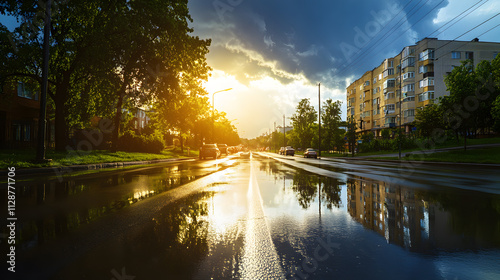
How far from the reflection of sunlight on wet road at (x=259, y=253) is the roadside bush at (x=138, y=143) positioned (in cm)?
3405

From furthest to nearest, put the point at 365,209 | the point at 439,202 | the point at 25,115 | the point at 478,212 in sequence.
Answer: the point at 25,115 < the point at 439,202 < the point at 365,209 < the point at 478,212

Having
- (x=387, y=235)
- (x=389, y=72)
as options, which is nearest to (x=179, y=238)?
(x=387, y=235)

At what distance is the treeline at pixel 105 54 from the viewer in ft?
64.4

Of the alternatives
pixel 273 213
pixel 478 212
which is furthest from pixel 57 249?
pixel 478 212

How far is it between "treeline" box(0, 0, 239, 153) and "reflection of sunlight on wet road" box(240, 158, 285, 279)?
18090mm

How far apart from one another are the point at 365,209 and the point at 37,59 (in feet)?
75.9

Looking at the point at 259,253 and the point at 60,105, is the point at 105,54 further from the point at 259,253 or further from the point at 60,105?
the point at 259,253

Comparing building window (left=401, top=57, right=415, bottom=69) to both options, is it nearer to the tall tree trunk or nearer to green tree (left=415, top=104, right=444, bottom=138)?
green tree (left=415, top=104, right=444, bottom=138)

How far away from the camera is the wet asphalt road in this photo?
310 cm

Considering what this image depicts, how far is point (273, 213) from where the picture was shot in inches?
233

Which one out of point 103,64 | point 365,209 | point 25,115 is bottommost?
point 365,209

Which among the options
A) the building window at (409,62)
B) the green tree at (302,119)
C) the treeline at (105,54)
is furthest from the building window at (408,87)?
the treeline at (105,54)

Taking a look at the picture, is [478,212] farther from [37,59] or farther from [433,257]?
[37,59]

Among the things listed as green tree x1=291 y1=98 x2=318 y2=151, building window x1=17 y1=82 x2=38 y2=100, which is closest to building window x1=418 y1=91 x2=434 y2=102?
green tree x1=291 y1=98 x2=318 y2=151
